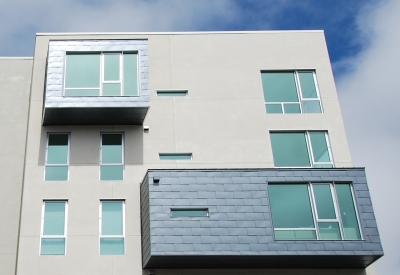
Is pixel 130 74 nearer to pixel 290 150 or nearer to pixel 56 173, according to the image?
pixel 56 173

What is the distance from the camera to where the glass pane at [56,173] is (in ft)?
68.8

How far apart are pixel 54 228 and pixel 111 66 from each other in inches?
237

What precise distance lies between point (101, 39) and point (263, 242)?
31.1 ft

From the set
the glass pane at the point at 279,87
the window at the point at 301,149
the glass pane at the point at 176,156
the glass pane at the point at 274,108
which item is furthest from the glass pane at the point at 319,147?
the glass pane at the point at 176,156

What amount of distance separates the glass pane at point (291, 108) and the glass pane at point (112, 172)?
20.6 ft

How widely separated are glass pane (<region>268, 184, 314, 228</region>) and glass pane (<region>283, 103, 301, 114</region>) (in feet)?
12.3

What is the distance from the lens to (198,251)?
18.5 m

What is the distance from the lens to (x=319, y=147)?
22344 millimetres

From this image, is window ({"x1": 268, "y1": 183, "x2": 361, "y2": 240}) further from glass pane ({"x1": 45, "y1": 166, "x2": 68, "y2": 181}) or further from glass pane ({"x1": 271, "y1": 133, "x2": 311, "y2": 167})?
glass pane ({"x1": 45, "y1": 166, "x2": 68, "y2": 181})

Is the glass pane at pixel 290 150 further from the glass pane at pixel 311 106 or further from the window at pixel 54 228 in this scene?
the window at pixel 54 228

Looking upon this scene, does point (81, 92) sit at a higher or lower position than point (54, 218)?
higher

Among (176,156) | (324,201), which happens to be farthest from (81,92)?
(324,201)

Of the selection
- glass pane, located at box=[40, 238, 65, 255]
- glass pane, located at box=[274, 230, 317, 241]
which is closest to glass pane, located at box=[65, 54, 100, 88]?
glass pane, located at box=[40, 238, 65, 255]

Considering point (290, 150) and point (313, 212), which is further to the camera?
point (290, 150)
